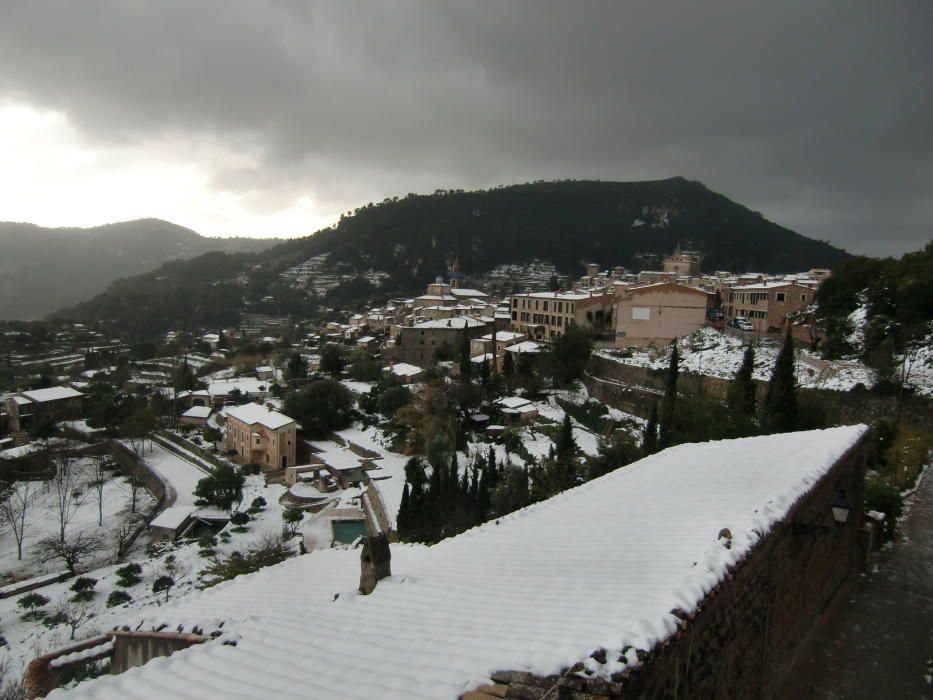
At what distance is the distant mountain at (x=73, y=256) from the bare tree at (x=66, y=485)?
319 feet

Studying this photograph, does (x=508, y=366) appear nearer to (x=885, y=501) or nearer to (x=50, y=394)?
(x=885, y=501)

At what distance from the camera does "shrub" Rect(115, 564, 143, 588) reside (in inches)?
738

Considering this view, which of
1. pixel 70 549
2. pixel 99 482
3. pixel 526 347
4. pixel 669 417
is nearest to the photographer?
pixel 669 417

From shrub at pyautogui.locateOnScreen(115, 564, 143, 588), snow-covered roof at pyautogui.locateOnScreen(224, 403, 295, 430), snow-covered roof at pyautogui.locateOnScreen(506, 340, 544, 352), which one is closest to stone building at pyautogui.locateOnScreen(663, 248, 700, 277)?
snow-covered roof at pyautogui.locateOnScreen(506, 340, 544, 352)

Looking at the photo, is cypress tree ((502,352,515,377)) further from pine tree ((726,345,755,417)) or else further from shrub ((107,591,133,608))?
shrub ((107,591,133,608))

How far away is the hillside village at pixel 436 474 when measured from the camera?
383cm

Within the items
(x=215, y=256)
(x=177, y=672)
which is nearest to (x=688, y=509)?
(x=177, y=672)

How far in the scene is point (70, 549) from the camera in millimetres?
21234

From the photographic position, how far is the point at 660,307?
3500 centimetres

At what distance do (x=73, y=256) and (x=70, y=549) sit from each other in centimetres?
15230

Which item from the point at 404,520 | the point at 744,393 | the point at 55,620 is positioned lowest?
the point at 55,620

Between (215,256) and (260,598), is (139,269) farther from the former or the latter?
→ (260,598)

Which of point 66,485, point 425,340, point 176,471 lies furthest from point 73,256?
point 176,471

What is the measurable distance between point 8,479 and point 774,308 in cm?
4591
